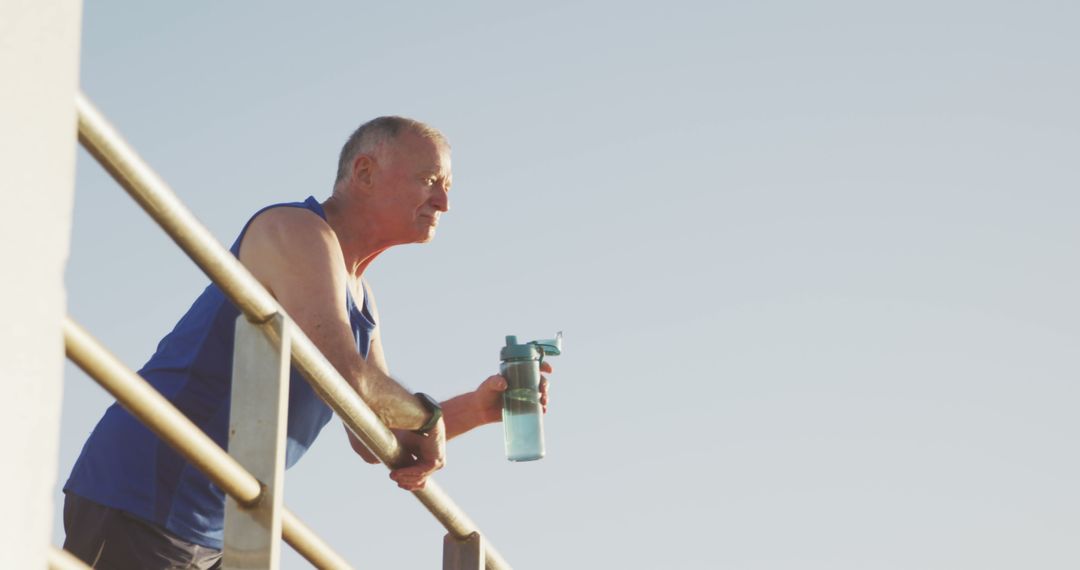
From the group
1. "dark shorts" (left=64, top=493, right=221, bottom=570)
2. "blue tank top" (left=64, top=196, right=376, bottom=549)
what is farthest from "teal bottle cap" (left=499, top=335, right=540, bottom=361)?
"dark shorts" (left=64, top=493, right=221, bottom=570)

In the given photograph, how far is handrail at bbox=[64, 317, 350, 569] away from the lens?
5.00 ft

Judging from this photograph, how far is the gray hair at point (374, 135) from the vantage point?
390 cm

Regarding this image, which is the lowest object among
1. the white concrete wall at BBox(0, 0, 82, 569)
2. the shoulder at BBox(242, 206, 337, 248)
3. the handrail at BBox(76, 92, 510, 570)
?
the white concrete wall at BBox(0, 0, 82, 569)

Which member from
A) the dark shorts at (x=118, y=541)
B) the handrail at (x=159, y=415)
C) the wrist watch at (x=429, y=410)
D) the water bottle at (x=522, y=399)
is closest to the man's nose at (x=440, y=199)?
the water bottle at (x=522, y=399)

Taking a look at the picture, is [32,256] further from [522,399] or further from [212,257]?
[522,399]

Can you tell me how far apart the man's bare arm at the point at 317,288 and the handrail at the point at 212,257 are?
0.84 ft

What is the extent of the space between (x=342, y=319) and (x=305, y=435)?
1.18 ft

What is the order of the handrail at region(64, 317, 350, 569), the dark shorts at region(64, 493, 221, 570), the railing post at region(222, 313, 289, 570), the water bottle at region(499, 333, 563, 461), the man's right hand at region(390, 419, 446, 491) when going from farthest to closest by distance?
the water bottle at region(499, 333, 563, 461)
the dark shorts at region(64, 493, 221, 570)
the man's right hand at region(390, 419, 446, 491)
the railing post at region(222, 313, 289, 570)
the handrail at region(64, 317, 350, 569)

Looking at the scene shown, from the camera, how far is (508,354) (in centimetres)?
381

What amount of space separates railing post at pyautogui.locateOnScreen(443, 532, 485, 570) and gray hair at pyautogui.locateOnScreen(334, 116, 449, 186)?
1.12 meters

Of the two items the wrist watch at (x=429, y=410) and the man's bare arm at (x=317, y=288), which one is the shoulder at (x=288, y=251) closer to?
the man's bare arm at (x=317, y=288)

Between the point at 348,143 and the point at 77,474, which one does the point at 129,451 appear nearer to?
the point at 77,474

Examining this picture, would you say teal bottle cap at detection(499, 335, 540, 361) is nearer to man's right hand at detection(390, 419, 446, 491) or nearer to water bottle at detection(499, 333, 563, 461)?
water bottle at detection(499, 333, 563, 461)

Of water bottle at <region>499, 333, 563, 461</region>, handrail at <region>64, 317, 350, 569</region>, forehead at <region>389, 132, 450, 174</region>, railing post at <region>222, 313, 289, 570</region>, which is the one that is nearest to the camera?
handrail at <region>64, 317, 350, 569</region>
